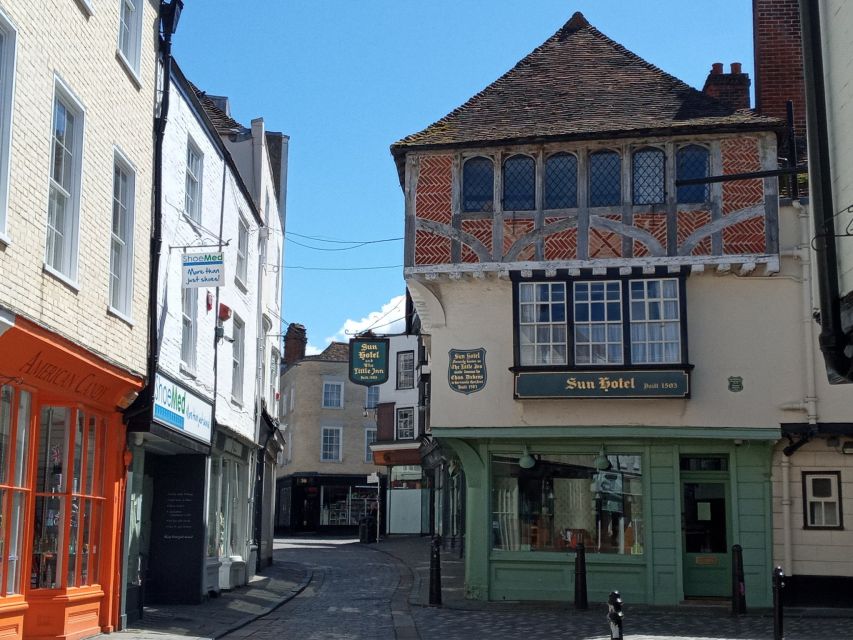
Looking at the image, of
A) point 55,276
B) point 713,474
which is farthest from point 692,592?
point 55,276

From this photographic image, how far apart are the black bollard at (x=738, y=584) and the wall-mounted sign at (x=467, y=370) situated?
16.1 feet

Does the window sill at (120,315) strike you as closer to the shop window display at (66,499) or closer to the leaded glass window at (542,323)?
the shop window display at (66,499)

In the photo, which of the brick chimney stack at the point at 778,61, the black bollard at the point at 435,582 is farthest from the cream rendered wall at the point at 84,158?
the brick chimney stack at the point at 778,61

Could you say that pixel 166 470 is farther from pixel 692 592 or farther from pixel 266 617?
pixel 692 592

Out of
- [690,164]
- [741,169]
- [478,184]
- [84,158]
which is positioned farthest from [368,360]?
[84,158]

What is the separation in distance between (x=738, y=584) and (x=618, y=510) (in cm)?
256

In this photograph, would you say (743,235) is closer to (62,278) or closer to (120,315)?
(120,315)

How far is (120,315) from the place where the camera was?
13.7 m

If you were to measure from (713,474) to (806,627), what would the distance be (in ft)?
12.3

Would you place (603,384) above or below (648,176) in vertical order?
below

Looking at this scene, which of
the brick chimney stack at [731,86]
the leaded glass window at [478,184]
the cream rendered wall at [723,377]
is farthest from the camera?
the brick chimney stack at [731,86]

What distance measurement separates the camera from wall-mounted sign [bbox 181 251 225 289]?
52.3ft

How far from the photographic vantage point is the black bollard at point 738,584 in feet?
54.0

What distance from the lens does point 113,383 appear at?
13.4 meters
